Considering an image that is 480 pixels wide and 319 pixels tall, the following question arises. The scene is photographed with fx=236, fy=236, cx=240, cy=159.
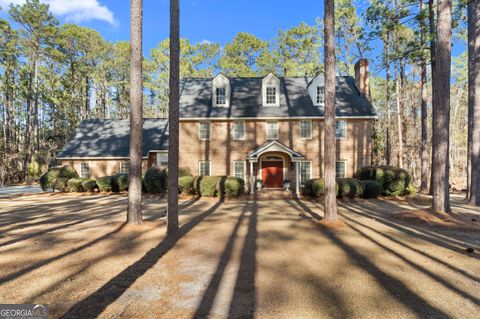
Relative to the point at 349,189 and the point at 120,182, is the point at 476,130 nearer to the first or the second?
the point at 349,189

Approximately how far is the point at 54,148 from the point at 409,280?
3644 cm

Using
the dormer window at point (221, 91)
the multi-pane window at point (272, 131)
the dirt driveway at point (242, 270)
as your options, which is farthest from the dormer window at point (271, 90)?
the dirt driveway at point (242, 270)

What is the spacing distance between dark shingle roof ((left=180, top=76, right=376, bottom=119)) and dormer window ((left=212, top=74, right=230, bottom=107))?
45cm

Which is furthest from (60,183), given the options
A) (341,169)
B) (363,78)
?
(363,78)

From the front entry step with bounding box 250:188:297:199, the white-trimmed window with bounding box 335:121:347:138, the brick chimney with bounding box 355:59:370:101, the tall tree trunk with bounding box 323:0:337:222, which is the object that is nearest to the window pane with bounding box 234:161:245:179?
the front entry step with bounding box 250:188:297:199

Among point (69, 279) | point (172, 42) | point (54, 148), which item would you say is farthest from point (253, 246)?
point (54, 148)

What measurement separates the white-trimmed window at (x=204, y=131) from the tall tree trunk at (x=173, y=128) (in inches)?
439

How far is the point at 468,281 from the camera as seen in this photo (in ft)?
14.0

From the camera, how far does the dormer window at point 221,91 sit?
1948 cm

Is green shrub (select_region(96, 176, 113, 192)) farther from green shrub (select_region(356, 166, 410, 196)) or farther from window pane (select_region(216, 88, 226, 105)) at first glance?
green shrub (select_region(356, 166, 410, 196))

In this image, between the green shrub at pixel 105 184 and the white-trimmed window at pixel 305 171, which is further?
the white-trimmed window at pixel 305 171

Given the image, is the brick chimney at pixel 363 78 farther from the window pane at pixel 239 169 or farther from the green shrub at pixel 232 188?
the green shrub at pixel 232 188

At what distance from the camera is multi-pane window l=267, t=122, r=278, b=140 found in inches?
727

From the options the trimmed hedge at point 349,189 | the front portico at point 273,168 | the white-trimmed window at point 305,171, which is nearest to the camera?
the trimmed hedge at point 349,189
